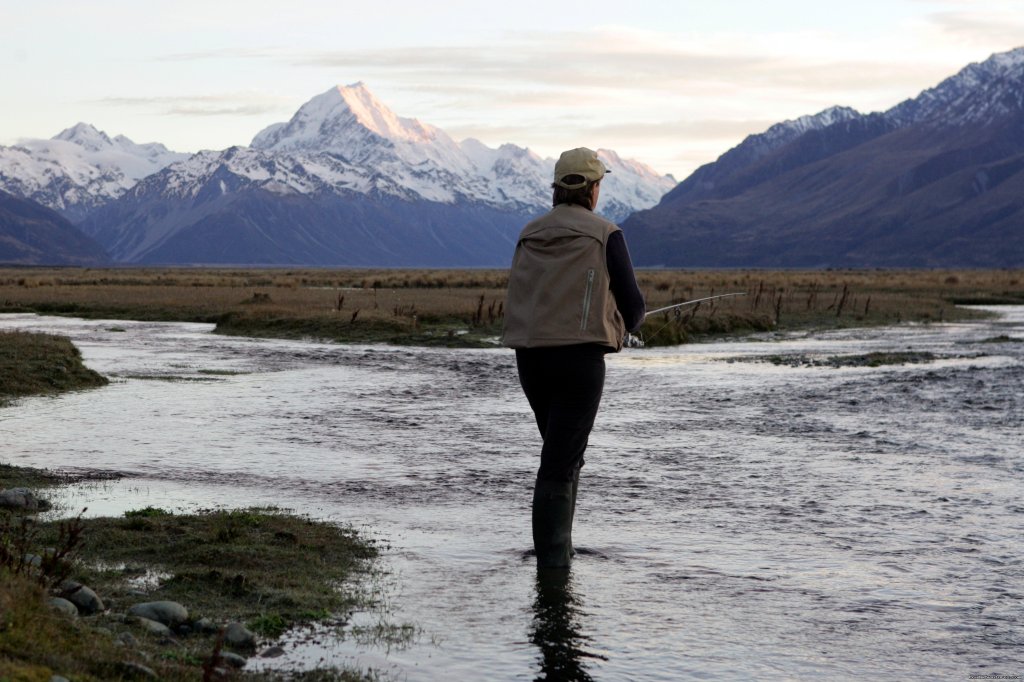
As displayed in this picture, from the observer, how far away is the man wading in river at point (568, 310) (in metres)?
8.79

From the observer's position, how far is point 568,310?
880cm

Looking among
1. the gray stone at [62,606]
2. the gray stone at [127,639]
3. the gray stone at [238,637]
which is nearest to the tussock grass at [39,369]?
the gray stone at [62,606]

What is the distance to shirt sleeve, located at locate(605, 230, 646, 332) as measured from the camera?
347 inches

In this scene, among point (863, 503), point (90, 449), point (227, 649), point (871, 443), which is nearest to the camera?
point (227, 649)

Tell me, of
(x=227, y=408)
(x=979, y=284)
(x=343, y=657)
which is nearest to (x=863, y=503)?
(x=343, y=657)

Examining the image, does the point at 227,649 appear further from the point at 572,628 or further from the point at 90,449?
the point at 90,449

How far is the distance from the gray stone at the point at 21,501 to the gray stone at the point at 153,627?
161 inches

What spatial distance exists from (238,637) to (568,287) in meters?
3.09

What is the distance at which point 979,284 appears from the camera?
321ft

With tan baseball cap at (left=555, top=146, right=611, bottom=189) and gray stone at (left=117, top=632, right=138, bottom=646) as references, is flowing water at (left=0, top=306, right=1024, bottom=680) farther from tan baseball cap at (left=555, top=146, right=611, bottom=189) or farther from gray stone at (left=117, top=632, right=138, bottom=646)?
tan baseball cap at (left=555, top=146, right=611, bottom=189)

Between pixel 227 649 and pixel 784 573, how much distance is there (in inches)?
170

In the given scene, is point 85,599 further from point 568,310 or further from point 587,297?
point 587,297

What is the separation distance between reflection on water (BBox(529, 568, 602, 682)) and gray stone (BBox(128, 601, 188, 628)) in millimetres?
2181

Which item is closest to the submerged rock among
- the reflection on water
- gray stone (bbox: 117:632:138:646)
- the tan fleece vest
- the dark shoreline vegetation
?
gray stone (bbox: 117:632:138:646)
